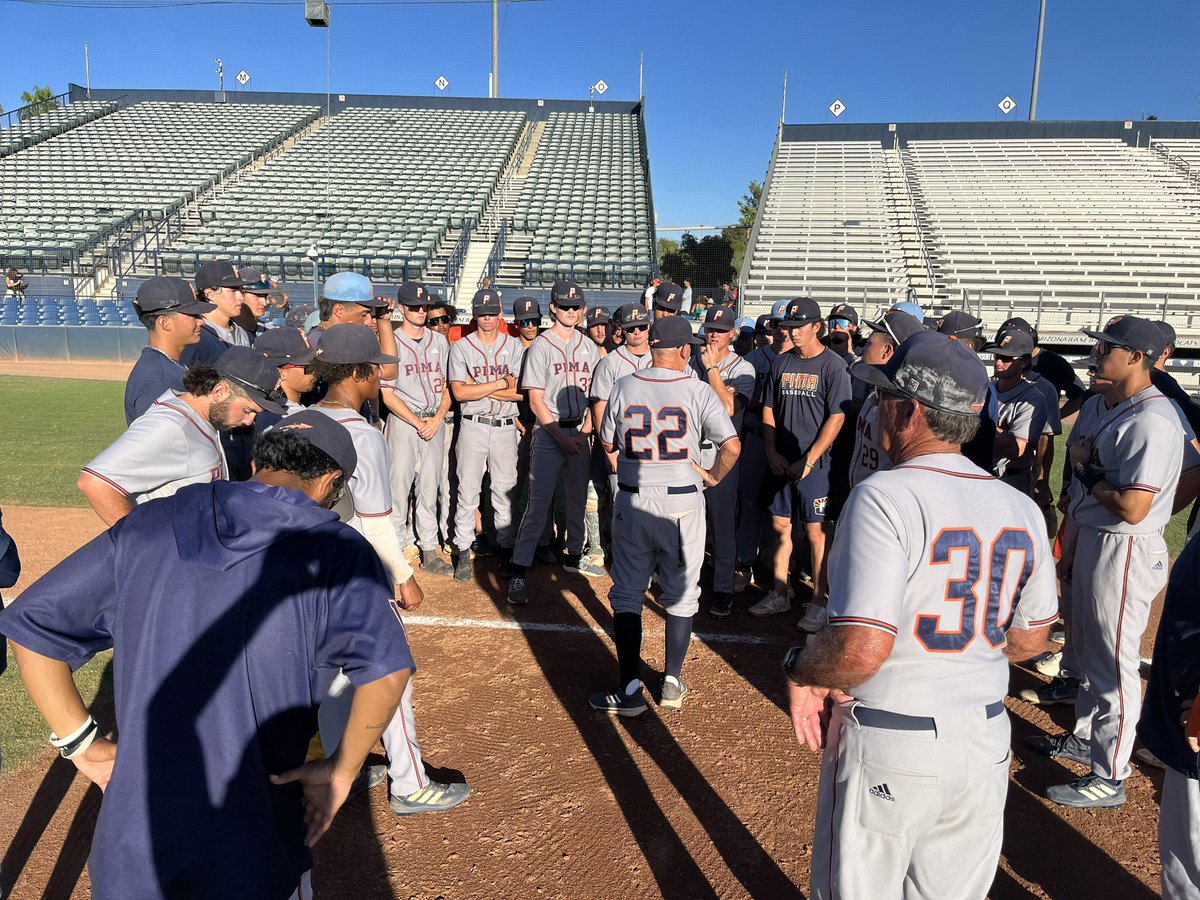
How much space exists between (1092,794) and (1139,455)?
5.25ft

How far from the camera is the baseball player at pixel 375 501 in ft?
10.9

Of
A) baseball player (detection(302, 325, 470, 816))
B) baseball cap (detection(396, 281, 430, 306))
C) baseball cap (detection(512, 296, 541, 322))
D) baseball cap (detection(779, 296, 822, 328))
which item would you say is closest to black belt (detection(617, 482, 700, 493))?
baseball player (detection(302, 325, 470, 816))

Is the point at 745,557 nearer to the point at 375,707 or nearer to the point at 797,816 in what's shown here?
the point at 797,816

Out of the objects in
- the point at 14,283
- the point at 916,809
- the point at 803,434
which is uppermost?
the point at 14,283

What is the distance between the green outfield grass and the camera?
825 cm

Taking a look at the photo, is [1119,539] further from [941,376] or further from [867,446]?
[941,376]

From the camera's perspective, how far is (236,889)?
1.79 metres

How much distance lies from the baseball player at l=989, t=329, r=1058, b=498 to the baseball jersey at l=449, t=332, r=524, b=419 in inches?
145

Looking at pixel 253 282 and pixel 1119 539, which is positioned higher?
pixel 253 282

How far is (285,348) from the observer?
4.02m

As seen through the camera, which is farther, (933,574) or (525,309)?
(525,309)

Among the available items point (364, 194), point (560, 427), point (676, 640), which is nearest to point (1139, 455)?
point (676, 640)

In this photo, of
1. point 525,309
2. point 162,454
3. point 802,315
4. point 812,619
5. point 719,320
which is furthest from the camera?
point 525,309

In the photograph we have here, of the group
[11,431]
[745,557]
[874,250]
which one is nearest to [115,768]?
[745,557]
